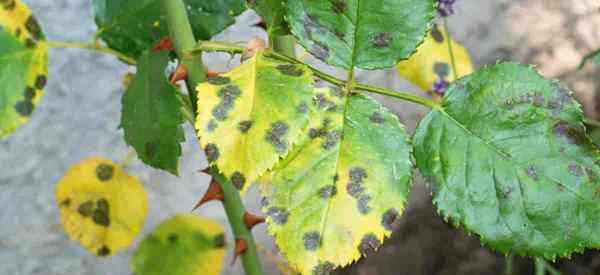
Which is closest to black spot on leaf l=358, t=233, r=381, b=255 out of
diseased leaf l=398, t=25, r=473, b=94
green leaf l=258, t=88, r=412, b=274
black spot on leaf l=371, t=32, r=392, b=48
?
green leaf l=258, t=88, r=412, b=274

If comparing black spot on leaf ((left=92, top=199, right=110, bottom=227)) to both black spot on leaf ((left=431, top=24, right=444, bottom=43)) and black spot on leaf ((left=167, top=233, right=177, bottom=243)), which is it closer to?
black spot on leaf ((left=167, top=233, right=177, bottom=243))

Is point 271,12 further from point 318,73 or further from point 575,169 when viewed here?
point 575,169

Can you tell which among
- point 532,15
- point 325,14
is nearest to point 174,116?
point 325,14

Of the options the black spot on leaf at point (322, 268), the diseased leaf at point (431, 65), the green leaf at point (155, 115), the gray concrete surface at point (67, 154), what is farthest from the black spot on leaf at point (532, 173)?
the gray concrete surface at point (67, 154)

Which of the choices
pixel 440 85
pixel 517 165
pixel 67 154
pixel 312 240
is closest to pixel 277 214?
pixel 312 240

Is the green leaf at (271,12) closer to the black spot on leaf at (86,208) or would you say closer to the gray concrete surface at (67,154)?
the black spot on leaf at (86,208)
